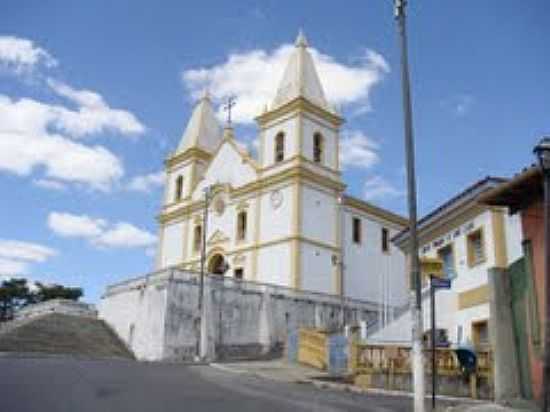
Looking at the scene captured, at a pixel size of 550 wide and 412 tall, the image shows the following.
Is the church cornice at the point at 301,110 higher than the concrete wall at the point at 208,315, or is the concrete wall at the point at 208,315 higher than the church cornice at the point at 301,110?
the church cornice at the point at 301,110

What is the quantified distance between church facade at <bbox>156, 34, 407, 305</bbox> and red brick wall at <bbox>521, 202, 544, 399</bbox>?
75.2ft

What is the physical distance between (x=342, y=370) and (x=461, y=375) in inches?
265

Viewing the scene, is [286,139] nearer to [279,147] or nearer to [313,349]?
[279,147]

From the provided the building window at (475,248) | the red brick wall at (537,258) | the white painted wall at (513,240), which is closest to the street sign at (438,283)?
the red brick wall at (537,258)

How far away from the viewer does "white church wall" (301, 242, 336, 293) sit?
3419 cm

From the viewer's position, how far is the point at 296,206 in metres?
34.8

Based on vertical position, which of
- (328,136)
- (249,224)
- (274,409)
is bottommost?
(274,409)

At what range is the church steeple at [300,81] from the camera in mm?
37781

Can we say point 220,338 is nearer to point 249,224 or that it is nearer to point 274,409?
point 249,224

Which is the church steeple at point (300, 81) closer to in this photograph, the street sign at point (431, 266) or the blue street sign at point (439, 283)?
the street sign at point (431, 266)

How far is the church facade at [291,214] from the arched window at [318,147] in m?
0.08

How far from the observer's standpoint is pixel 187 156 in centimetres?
4438

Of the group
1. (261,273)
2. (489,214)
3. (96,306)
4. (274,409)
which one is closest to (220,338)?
(261,273)

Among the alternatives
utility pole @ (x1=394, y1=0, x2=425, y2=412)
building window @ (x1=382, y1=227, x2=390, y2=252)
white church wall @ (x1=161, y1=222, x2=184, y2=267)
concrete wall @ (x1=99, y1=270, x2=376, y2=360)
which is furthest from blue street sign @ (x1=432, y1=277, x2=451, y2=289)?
white church wall @ (x1=161, y1=222, x2=184, y2=267)
